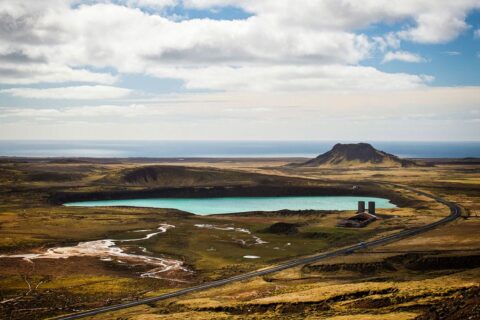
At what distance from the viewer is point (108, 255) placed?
349ft

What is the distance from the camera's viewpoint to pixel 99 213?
549 feet

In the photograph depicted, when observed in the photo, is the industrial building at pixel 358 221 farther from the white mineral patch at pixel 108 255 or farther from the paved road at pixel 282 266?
the white mineral patch at pixel 108 255

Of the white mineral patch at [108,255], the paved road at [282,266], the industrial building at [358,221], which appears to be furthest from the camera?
the industrial building at [358,221]

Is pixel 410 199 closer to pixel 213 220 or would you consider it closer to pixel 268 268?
pixel 213 220

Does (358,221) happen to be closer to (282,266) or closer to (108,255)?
(282,266)

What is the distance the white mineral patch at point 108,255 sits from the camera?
95.6m

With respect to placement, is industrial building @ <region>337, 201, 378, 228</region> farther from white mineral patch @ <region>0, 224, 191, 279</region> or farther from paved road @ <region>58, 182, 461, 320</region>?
white mineral patch @ <region>0, 224, 191, 279</region>

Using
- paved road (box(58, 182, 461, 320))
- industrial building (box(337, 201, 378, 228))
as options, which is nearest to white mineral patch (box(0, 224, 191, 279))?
paved road (box(58, 182, 461, 320))

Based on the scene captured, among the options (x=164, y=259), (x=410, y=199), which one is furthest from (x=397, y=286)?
(x=410, y=199)

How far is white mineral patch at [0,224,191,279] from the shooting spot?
9562 cm

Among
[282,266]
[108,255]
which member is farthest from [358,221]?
[108,255]

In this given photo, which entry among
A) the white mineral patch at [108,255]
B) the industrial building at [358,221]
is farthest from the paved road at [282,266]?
the industrial building at [358,221]

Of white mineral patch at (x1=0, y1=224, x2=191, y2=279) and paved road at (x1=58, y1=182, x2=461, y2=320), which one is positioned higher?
paved road at (x1=58, y1=182, x2=461, y2=320)

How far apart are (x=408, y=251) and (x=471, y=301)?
41259mm
